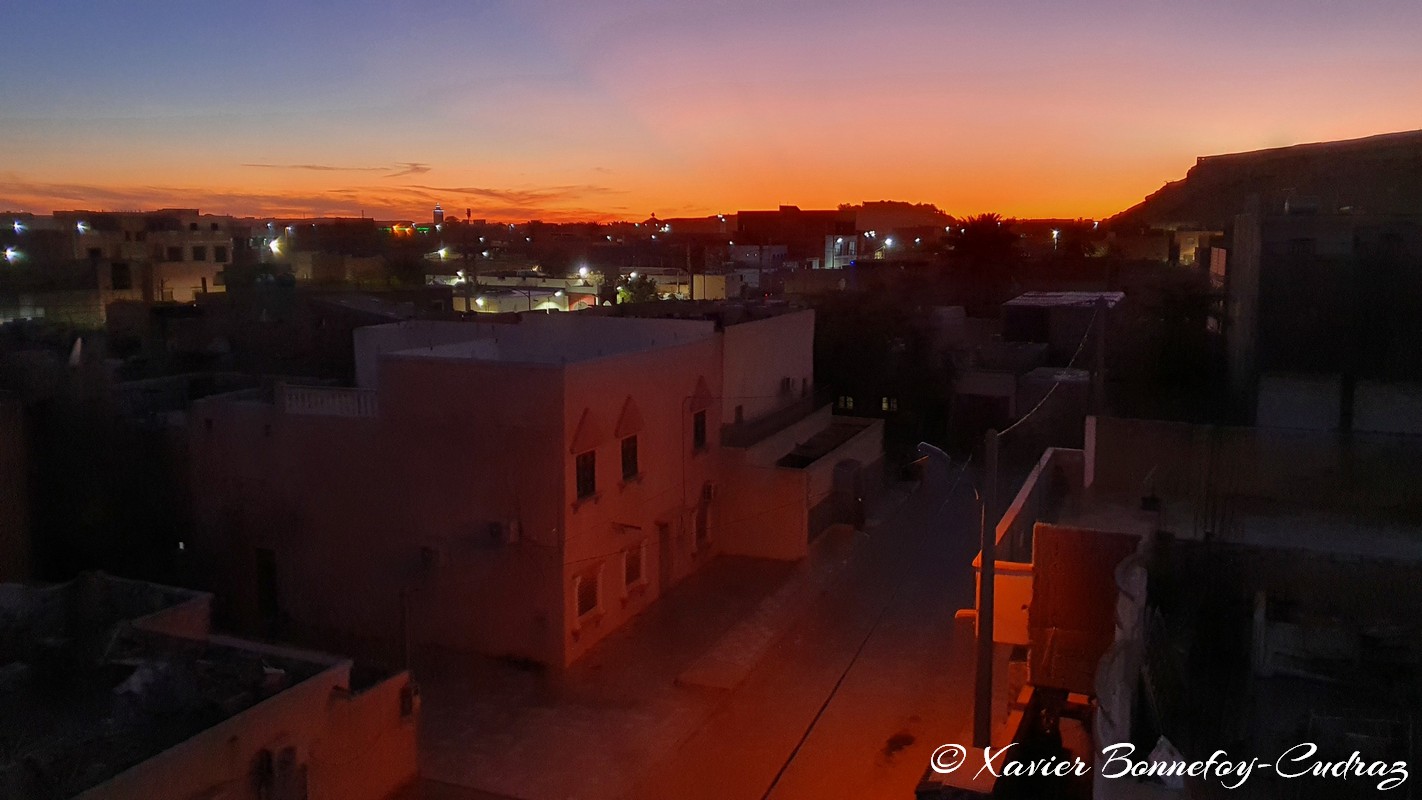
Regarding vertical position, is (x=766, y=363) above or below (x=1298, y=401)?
below

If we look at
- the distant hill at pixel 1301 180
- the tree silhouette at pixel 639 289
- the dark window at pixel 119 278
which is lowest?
the tree silhouette at pixel 639 289

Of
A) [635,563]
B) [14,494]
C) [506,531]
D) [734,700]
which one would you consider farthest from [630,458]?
[14,494]

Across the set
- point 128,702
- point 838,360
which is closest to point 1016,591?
point 128,702

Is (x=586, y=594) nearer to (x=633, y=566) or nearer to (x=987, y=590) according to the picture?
(x=633, y=566)

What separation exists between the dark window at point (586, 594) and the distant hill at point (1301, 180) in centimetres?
2247

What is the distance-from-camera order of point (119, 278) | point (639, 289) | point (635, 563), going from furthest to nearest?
1. point (639, 289)
2. point (119, 278)
3. point (635, 563)

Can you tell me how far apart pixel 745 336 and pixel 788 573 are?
4148mm

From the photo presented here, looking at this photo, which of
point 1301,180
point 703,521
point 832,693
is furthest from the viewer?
point 1301,180

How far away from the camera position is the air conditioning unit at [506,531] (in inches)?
480

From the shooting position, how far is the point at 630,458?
13734mm

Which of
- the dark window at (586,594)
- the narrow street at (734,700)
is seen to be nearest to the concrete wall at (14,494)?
the narrow street at (734,700)

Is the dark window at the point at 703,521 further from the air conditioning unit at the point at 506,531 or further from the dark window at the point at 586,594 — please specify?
the air conditioning unit at the point at 506,531

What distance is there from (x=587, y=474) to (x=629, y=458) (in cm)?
116

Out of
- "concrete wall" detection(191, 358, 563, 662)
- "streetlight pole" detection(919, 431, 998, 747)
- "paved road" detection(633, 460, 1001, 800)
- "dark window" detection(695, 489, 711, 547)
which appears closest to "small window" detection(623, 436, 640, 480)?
"concrete wall" detection(191, 358, 563, 662)
